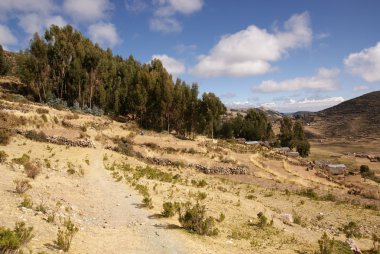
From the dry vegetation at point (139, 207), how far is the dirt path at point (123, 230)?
0.14 ft

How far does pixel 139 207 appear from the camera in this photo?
59.2 ft

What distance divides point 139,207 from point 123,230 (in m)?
3.85

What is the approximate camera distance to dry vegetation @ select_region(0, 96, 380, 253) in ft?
41.9

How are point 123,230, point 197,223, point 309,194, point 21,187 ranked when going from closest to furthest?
point 123,230 < point 197,223 < point 21,187 < point 309,194

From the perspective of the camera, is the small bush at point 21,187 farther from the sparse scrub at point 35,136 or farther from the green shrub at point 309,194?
the green shrub at point 309,194

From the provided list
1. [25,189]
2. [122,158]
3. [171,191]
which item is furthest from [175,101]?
[25,189]

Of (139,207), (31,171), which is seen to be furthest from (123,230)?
(31,171)

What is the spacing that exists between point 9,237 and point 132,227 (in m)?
6.49

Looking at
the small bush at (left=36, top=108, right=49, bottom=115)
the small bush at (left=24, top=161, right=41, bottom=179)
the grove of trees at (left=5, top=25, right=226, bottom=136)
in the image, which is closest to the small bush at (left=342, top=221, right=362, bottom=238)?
the small bush at (left=24, top=161, right=41, bottom=179)

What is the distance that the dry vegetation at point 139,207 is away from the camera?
1277cm

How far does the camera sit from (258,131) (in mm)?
98438

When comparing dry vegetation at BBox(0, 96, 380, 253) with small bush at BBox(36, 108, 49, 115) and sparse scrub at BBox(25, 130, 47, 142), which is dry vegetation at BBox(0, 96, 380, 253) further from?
small bush at BBox(36, 108, 49, 115)

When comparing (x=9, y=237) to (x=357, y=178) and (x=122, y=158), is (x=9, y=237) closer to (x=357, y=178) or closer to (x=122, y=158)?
(x=122, y=158)

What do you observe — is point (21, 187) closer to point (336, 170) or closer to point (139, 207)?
point (139, 207)
